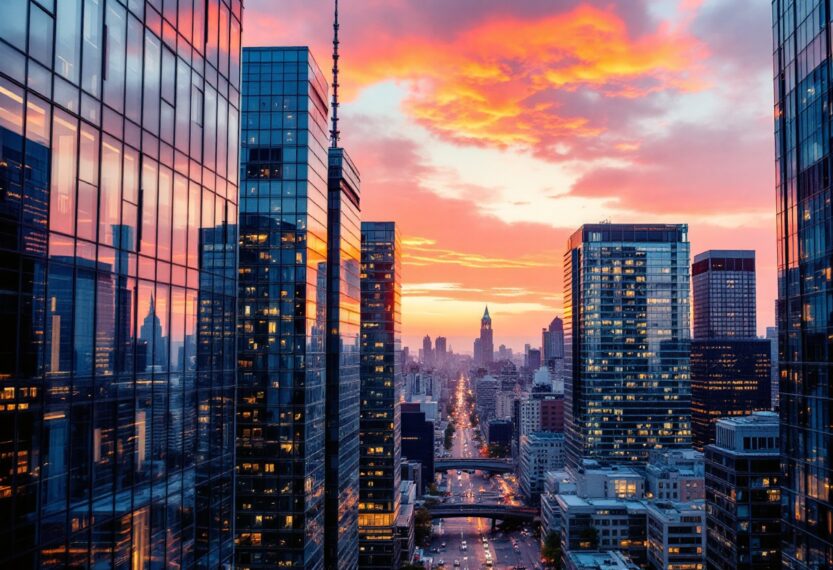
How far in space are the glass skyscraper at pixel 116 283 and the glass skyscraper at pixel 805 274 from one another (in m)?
39.7

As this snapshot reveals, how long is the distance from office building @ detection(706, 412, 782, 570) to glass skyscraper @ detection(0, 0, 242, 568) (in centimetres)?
10425

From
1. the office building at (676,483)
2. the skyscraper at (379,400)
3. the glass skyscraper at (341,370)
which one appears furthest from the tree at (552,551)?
the glass skyscraper at (341,370)

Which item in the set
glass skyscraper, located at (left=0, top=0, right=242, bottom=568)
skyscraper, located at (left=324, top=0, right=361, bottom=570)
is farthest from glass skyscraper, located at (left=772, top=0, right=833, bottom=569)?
skyscraper, located at (left=324, top=0, right=361, bottom=570)

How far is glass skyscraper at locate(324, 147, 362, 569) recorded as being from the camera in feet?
328

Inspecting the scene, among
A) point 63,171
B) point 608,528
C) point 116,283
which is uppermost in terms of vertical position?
point 63,171

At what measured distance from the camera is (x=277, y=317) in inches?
3137

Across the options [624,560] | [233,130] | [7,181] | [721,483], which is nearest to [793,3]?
[233,130]

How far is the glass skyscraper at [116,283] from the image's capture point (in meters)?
21.0

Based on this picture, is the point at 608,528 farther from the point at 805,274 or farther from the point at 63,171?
the point at 63,171

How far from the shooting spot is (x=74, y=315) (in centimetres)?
2353

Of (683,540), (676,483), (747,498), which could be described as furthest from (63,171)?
(676,483)

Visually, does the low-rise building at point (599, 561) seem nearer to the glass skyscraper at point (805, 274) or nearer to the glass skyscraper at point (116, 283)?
the glass skyscraper at point (805, 274)

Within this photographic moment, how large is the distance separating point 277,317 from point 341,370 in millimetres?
25932

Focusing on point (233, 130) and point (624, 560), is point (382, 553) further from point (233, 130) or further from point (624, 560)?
point (233, 130)
